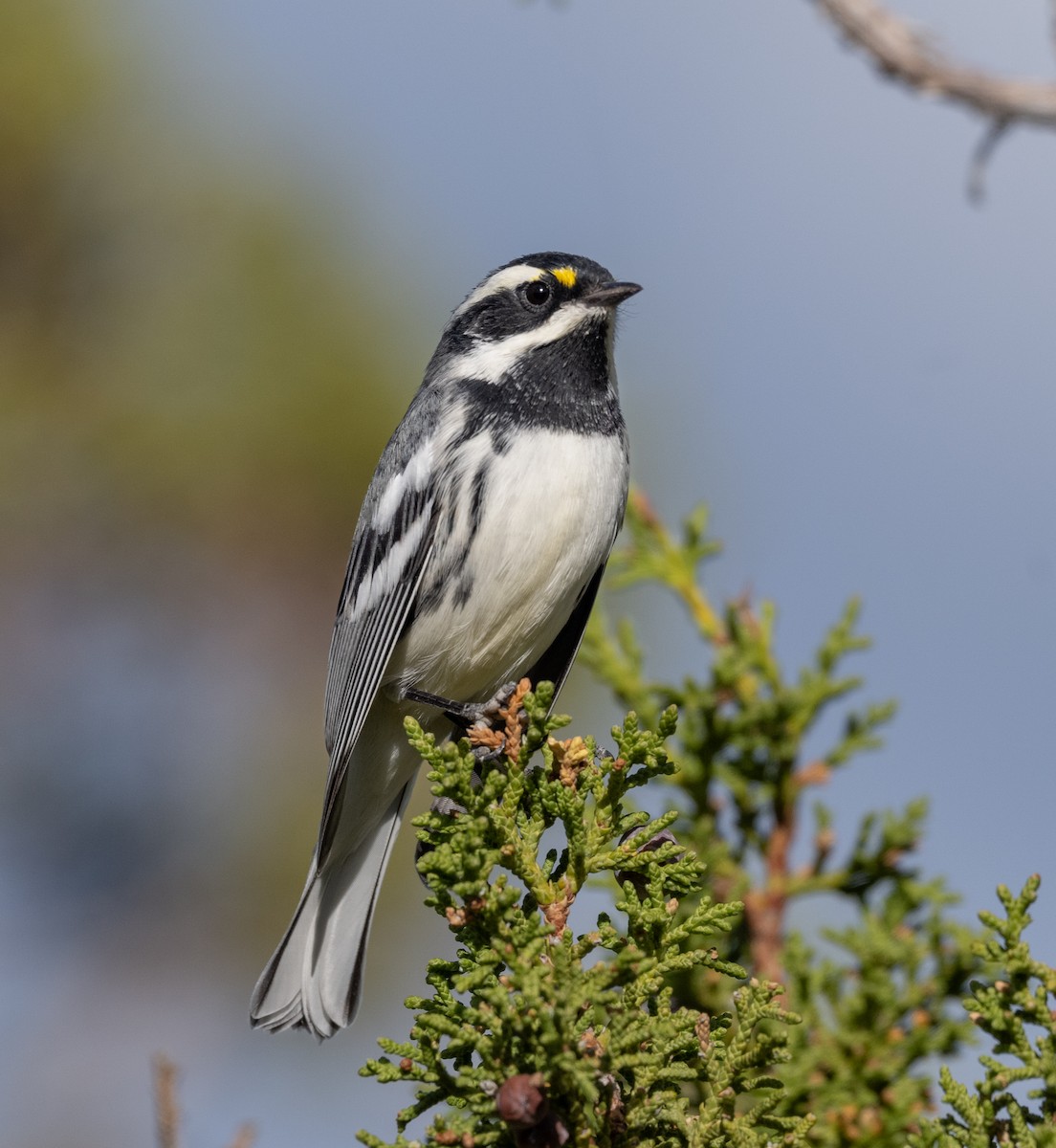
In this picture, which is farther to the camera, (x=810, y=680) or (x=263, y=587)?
(x=263, y=587)

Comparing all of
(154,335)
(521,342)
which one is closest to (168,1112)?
(521,342)

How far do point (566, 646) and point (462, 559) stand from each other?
0.48 m

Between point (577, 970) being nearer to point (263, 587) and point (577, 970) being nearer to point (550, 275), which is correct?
point (550, 275)

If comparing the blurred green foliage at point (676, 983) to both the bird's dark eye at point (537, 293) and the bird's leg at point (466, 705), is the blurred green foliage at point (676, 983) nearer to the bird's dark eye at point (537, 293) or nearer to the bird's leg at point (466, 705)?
the bird's leg at point (466, 705)

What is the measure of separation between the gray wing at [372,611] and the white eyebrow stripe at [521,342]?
0.32 metres

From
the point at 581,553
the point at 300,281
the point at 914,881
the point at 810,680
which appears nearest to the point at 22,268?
the point at 300,281

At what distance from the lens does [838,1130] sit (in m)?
2.35

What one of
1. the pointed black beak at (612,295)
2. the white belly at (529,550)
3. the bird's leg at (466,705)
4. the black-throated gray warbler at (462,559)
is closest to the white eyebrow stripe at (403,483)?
the black-throated gray warbler at (462,559)

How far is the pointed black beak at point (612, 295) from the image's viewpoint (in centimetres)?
322

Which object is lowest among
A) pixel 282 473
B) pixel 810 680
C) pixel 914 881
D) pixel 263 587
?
pixel 914 881

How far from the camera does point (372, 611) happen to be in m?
3.27

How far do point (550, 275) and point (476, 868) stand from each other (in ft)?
6.24

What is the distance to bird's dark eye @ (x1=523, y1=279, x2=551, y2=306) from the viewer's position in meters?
3.35

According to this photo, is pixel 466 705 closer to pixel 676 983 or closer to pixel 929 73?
pixel 676 983
